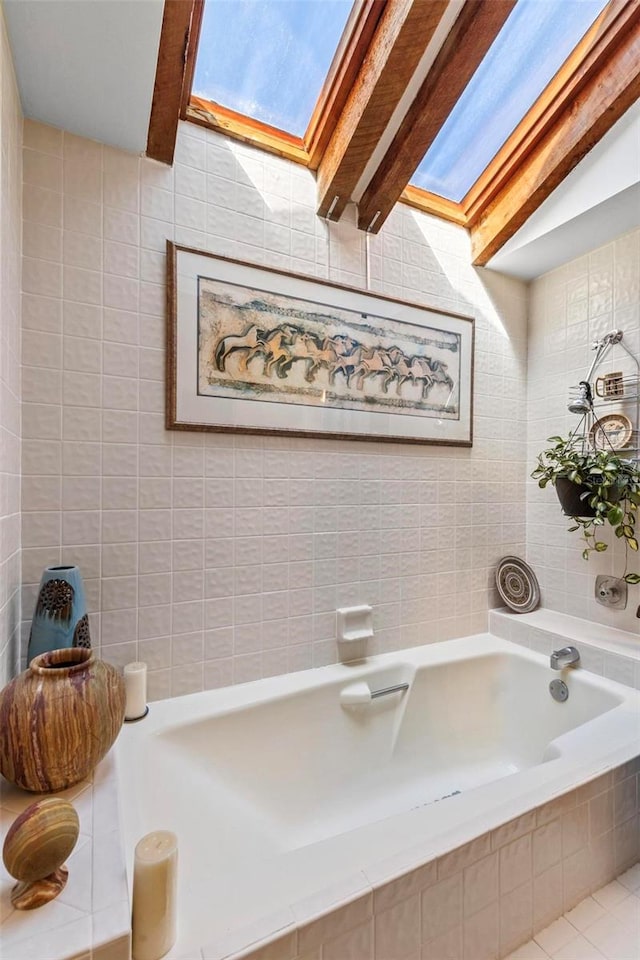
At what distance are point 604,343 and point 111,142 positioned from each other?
76.7 inches

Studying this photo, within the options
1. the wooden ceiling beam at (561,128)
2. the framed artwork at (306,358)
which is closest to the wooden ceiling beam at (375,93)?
the framed artwork at (306,358)

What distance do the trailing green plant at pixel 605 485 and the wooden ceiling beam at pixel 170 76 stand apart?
178cm

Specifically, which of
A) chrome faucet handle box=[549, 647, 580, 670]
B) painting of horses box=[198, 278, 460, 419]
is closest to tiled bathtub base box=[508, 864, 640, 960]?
chrome faucet handle box=[549, 647, 580, 670]

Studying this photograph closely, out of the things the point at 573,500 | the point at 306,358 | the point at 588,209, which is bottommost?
the point at 573,500

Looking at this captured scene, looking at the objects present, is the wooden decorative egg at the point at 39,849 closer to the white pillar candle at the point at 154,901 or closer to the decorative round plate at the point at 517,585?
the white pillar candle at the point at 154,901

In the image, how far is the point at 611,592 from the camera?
5.79 feet

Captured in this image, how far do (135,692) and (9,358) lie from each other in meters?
0.97

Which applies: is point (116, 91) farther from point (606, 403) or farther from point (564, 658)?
point (564, 658)

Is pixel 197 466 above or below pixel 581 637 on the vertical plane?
above

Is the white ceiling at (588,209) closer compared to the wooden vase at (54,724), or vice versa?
the wooden vase at (54,724)

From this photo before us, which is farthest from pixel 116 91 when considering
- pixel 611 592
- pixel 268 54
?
pixel 611 592

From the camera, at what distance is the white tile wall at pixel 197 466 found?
1.22 metres

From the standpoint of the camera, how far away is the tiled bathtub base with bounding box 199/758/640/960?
0.70 m

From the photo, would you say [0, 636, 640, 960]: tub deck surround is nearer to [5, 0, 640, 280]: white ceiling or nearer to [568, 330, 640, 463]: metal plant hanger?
[568, 330, 640, 463]: metal plant hanger
